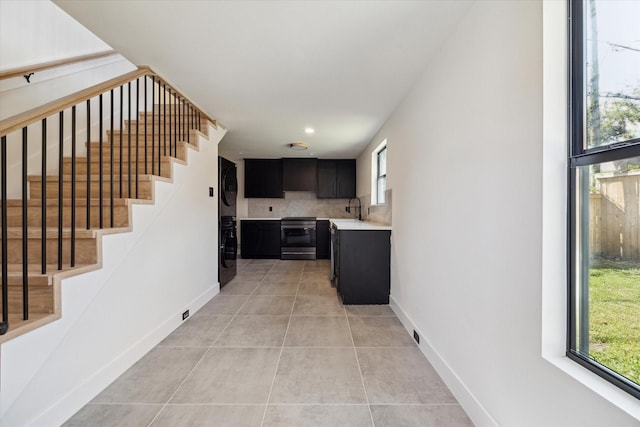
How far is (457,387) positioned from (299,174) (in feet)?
16.7

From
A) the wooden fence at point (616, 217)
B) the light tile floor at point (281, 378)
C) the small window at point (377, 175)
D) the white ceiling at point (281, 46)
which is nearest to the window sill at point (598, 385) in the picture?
the wooden fence at point (616, 217)

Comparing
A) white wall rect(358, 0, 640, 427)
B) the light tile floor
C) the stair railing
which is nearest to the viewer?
white wall rect(358, 0, 640, 427)

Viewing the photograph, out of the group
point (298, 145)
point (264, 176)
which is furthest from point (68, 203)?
point (264, 176)

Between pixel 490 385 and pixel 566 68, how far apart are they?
1397mm

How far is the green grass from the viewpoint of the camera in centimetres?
81

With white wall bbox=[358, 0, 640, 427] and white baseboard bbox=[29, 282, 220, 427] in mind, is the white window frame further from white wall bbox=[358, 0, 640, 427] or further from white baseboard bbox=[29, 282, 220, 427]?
white baseboard bbox=[29, 282, 220, 427]

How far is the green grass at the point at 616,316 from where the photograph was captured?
812 millimetres

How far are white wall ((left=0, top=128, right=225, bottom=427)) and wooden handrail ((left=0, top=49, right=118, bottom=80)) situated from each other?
120 centimetres

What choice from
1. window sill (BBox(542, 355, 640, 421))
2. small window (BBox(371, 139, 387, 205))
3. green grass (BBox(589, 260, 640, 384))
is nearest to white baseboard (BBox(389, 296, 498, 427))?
window sill (BBox(542, 355, 640, 421))

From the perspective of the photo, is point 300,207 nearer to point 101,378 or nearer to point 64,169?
point 64,169

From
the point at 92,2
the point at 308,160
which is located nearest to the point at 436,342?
the point at 92,2

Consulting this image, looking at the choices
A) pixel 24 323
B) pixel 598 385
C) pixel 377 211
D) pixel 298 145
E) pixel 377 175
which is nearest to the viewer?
pixel 598 385

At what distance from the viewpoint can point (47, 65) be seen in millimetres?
2227

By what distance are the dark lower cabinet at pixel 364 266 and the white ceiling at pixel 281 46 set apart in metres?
1.45
